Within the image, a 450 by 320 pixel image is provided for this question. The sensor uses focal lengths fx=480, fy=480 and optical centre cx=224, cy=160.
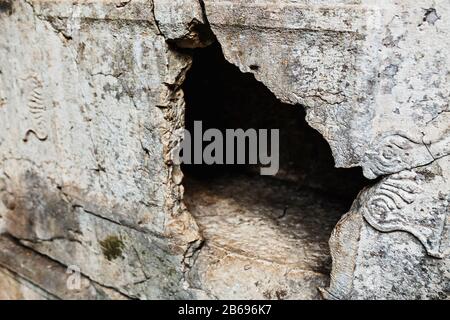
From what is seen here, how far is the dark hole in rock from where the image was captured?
2490mm

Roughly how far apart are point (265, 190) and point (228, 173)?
0.41m

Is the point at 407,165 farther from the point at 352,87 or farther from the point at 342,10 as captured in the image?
the point at 342,10

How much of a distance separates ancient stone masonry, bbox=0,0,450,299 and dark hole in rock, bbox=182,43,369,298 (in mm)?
14

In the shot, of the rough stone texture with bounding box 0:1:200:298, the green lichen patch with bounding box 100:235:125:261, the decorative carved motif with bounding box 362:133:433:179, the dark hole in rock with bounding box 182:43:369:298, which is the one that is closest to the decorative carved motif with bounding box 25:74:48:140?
the rough stone texture with bounding box 0:1:200:298

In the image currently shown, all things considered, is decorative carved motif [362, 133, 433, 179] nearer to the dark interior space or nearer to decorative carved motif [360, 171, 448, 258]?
decorative carved motif [360, 171, 448, 258]

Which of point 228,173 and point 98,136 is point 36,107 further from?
point 228,173

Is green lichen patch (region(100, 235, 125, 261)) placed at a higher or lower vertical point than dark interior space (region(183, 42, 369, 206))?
lower

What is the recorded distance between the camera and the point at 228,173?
3.69 metres

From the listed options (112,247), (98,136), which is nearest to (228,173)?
(112,247)

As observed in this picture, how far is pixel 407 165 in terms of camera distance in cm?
178

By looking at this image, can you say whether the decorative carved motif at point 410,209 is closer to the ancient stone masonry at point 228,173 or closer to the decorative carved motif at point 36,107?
the ancient stone masonry at point 228,173

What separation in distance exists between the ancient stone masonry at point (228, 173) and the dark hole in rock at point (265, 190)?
0.01 meters

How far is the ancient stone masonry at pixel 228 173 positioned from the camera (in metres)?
1.75

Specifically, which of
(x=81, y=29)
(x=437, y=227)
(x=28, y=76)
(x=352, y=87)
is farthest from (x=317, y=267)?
(x=28, y=76)
